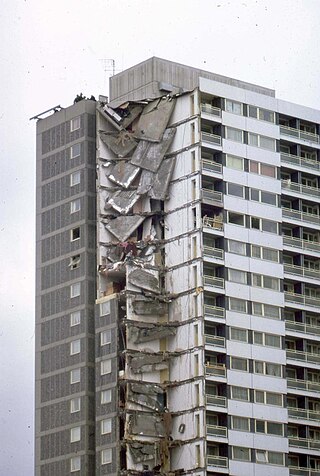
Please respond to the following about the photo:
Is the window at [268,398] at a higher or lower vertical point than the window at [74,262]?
lower

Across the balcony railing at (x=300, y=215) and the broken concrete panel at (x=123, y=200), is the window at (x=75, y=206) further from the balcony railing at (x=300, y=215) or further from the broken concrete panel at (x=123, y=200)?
the balcony railing at (x=300, y=215)

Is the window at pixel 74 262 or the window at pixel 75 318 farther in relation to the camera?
the window at pixel 74 262

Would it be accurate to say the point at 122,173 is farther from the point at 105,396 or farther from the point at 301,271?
the point at 105,396

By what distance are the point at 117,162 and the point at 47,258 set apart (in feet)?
30.9

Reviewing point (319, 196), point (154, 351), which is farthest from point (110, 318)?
point (319, 196)

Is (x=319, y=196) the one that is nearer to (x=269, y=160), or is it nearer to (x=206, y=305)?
(x=269, y=160)

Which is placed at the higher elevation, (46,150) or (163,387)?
(46,150)

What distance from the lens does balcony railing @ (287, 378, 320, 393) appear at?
134000 millimetres

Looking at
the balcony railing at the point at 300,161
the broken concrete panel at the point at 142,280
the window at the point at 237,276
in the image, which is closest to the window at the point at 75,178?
the broken concrete panel at the point at 142,280

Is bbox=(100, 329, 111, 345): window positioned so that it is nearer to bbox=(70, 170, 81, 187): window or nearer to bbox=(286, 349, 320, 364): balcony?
bbox=(70, 170, 81, 187): window

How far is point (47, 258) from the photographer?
5413 inches

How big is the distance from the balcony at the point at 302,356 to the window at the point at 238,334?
167 inches

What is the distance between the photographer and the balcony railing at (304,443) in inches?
5226

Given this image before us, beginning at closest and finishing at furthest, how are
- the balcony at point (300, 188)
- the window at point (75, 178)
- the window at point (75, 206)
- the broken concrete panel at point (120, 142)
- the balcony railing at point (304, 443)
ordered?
1. the balcony railing at point (304, 443)
2. the broken concrete panel at point (120, 142)
3. the window at point (75, 206)
4. the window at point (75, 178)
5. the balcony at point (300, 188)
